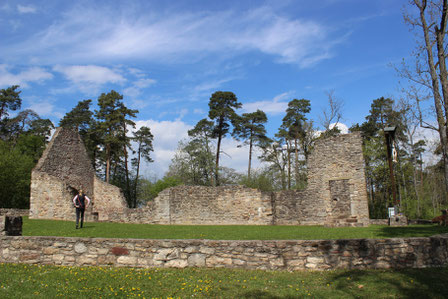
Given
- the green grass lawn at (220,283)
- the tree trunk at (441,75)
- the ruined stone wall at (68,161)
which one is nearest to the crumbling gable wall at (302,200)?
the tree trunk at (441,75)

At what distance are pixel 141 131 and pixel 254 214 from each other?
2698 centimetres

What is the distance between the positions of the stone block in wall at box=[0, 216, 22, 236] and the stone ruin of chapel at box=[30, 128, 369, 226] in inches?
470

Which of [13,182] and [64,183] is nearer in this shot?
[64,183]

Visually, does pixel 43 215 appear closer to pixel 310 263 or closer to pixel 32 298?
pixel 32 298

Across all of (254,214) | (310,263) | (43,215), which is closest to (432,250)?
(310,263)

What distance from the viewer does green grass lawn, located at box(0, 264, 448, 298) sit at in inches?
243

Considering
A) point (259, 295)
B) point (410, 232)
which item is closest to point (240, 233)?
point (410, 232)

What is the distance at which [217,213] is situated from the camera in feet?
72.7

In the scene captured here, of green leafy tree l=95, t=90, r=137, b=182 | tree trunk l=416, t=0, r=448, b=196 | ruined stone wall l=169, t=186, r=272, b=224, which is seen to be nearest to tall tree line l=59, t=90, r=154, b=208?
green leafy tree l=95, t=90, r=137, b=182

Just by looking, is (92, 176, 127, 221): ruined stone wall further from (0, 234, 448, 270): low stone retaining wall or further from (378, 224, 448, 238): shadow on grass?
(378, 224, 448, 238): shadow on grass

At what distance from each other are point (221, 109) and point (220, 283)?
33222 mm

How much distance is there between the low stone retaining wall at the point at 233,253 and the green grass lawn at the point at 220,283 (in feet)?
0.84

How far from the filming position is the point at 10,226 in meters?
9.72

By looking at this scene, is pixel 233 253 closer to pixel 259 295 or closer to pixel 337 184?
pixel 259 295
